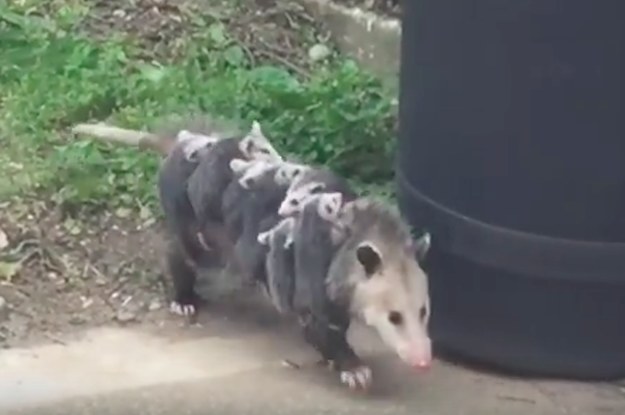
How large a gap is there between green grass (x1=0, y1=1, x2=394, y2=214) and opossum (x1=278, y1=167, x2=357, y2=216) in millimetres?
1085

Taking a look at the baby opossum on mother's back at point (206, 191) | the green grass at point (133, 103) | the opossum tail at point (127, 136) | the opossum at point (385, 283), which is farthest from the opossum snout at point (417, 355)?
the green grass at point (133, 103)

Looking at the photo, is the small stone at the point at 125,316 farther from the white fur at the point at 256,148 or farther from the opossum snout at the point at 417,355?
the opossum snout at the point at 417,355

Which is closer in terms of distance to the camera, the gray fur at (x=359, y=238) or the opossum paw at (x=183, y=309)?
the gray fur at (x=359, y=238)

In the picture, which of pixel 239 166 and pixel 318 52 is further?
pixel 318 52

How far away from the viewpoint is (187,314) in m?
4.72

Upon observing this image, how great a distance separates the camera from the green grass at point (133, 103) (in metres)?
5.42

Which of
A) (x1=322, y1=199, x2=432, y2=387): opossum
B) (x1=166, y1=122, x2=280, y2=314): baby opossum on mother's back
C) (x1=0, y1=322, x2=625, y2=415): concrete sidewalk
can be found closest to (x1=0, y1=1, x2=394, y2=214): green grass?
(x1=166, y1=122, x2=280, y2=314): baby opossum on mother's back

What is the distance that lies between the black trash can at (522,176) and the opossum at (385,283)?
0.23 meters

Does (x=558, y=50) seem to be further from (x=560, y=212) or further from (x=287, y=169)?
(x=287, y=169)

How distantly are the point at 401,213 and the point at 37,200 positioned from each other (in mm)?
1309

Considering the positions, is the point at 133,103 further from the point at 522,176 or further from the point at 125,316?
the point at 522,176

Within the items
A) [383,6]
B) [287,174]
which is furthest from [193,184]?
[383,6]

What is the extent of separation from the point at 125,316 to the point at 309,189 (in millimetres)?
778

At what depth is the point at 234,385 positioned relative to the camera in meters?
4.28
